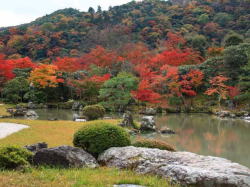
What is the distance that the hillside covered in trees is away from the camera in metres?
34.8

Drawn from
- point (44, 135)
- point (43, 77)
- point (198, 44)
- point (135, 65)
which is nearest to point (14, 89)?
point (43, 77)

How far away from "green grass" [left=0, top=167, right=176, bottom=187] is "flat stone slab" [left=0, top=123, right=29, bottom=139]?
8877 mm

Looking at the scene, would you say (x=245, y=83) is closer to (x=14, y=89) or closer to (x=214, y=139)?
(x=214, y=139)

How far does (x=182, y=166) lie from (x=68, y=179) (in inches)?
92.8

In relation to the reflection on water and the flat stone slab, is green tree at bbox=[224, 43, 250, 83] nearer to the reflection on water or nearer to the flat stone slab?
the reflection on water

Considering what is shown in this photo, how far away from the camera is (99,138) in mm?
8648

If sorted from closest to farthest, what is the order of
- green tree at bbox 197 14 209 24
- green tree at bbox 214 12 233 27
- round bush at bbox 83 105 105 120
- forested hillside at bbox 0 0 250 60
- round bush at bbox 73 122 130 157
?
round bush at bbox 73 122 130 157
round bush at bbox 83 105 105 120
forested hillside at bbox 0 0 250 60
green tree at bbox 214 12 233 27
green tree at bbox 197 14 209 24

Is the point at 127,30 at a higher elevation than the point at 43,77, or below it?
higher

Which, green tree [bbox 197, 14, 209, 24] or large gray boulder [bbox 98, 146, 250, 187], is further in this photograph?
green tree [bbox 197, 14, 209, 24]

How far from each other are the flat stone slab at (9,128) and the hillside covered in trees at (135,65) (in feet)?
46.8

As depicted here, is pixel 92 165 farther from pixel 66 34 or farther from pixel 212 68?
pixel 66 34

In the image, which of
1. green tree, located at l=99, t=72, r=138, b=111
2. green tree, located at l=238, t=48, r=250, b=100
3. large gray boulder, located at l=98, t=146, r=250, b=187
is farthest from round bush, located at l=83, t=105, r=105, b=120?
green tree, located at l=238, t=48, r=250, b=100

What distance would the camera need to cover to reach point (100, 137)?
28.4 ft

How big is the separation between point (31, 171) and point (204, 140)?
13744mm
